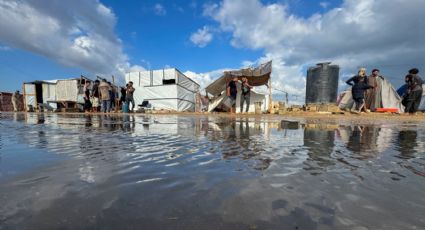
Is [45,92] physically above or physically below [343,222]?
above

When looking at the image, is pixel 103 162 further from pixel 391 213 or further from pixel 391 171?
pixel 391 171

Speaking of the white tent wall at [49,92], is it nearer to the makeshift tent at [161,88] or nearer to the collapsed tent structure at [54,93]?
the collapsed tent structure at [54,93]

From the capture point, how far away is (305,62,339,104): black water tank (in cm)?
1359

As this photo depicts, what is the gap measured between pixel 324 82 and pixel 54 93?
2449 centimetres

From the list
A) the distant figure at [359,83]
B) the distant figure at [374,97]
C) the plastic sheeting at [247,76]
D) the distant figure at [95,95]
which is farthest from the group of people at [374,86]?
the distant figure at [95,95]

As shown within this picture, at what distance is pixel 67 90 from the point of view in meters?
20.4

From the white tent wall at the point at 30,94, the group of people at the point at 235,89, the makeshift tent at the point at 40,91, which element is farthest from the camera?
the white tent wall at the point at 30,94

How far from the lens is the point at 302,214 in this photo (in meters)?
0.94

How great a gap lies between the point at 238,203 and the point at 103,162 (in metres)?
1.29

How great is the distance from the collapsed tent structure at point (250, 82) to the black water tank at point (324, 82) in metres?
→ 2.96

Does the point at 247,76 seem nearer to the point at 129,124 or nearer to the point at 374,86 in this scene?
the point at 374,86

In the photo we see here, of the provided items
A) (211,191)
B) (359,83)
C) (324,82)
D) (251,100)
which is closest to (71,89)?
(251,100)

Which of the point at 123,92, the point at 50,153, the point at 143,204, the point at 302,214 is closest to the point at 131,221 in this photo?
the point at 143,204

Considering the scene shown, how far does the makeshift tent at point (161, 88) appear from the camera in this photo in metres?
19.3
